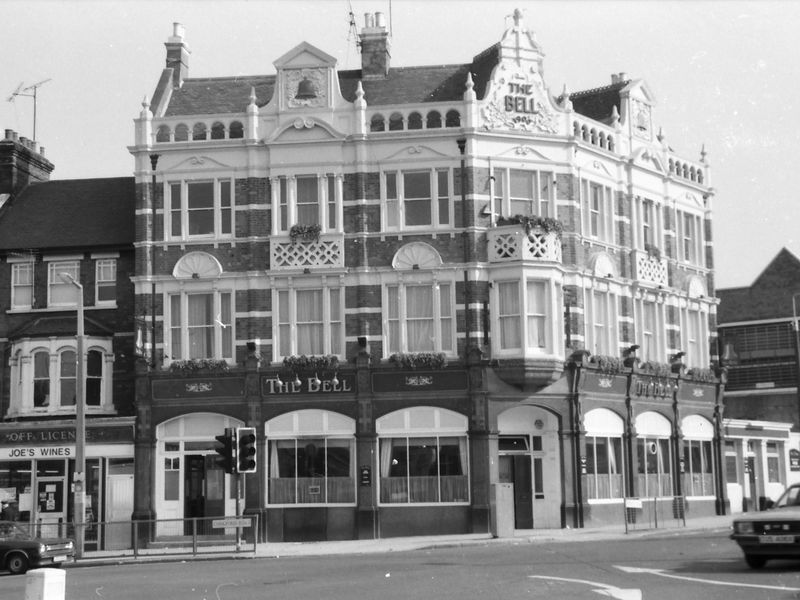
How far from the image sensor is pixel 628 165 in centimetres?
4612

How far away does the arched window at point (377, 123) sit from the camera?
4188cm

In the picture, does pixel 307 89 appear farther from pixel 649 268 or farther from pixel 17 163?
pixel 649 268

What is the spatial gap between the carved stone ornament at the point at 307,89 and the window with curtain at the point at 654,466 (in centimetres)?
1613

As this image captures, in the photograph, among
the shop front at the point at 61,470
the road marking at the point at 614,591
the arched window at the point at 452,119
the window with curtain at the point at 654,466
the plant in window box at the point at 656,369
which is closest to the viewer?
the road marking at the point at 614,591

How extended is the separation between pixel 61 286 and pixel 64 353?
96.6 inches

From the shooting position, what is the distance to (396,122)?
137ft

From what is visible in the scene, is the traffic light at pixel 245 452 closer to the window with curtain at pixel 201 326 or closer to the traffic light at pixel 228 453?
the traffic light at pixel 228 453

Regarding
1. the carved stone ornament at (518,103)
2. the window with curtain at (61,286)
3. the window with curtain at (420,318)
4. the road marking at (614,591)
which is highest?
the carved stone ornament at (518,103)

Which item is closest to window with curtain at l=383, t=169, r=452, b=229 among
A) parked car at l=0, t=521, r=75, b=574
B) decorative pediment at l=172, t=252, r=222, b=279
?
decorative pediment at l=172, t=252, r=222, b=279

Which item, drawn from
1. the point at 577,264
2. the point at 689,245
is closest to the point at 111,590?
the point at 577,264

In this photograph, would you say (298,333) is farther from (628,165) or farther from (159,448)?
(628,165)

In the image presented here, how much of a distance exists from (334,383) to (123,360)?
7.72 m

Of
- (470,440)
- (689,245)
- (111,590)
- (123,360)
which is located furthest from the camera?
(689,245)

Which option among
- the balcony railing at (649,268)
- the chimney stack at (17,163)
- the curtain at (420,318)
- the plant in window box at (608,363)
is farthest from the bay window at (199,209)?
the balcony railing at (649,268)
